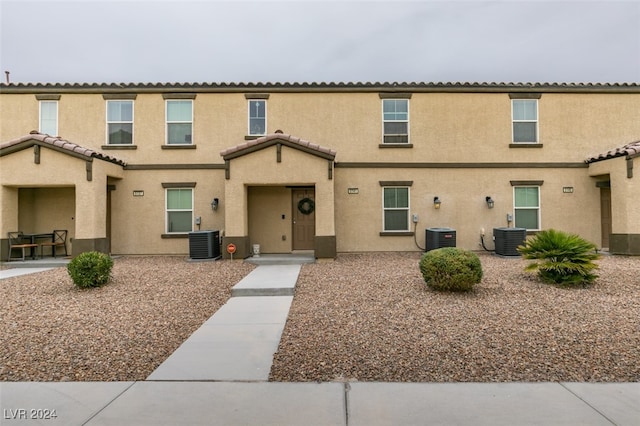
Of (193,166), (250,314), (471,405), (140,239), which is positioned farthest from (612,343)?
Result: (140,239)

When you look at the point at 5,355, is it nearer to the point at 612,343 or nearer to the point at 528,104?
the point at 612,343

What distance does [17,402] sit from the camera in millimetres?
3438

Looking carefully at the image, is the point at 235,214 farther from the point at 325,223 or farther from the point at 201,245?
the point at 325,223

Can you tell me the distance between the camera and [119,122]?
45.8 ft

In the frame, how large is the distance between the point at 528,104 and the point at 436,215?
607 cm

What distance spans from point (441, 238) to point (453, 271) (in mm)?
5996

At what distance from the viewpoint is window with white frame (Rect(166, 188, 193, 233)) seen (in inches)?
543

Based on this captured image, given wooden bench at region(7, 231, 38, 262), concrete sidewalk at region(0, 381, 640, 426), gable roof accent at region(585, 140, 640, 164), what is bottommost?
concrete sidewalk at region(0, 381, 640, 426)

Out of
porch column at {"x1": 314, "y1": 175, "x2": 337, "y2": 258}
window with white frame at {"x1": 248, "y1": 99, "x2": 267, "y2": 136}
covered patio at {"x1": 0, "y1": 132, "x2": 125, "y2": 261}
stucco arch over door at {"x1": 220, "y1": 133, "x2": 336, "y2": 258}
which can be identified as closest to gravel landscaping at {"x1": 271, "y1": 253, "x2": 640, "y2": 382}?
porch column at {"x1": 314, "y1": 175, "x2": 337, "y2": 258}

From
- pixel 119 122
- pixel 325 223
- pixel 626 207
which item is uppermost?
pixel 119 122

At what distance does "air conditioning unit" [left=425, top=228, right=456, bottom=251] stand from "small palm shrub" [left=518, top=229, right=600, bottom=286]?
4481 millimetres

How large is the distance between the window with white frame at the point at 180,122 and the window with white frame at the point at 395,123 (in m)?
8.04

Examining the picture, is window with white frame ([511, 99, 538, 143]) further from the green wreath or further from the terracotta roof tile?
the green wreath

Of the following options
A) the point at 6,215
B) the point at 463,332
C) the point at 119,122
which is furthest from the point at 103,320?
the point at 119,122
